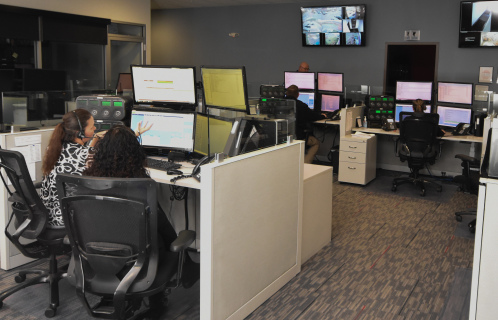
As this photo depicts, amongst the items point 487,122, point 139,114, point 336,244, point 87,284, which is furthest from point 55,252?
point 487,122

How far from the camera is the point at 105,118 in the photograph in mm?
3875

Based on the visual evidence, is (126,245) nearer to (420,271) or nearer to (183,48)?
(420,271)

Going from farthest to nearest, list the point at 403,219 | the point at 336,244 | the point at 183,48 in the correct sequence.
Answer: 1. the point at 183,48
2. the point at 403,219
3. the point at 336,244

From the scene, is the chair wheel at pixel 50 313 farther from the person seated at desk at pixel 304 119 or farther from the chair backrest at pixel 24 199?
the person seated at desk at pixel 304 119

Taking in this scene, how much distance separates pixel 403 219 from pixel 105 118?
9.68ft

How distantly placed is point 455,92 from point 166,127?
4.10m

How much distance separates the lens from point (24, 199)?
2.86 m

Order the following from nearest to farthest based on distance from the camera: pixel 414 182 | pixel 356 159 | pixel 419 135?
pixel 419 135 → pixel 414 182 → pixel 356 159

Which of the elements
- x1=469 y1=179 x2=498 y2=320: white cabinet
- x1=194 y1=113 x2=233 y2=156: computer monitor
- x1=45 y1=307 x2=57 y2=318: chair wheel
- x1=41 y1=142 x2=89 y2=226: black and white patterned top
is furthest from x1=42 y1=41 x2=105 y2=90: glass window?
x1=469 y1=179 x2=498 y2=320: white cabinet

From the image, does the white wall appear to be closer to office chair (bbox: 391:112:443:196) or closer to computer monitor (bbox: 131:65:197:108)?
computer monitor (bbox: 131:65:197:108)

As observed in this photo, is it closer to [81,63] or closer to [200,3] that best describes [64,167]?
[81,63]

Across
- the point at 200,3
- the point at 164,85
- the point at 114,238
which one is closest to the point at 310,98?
the point at 200,3

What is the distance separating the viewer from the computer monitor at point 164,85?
3.83m

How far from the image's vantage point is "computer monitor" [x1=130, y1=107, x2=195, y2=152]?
3670 millimetres
